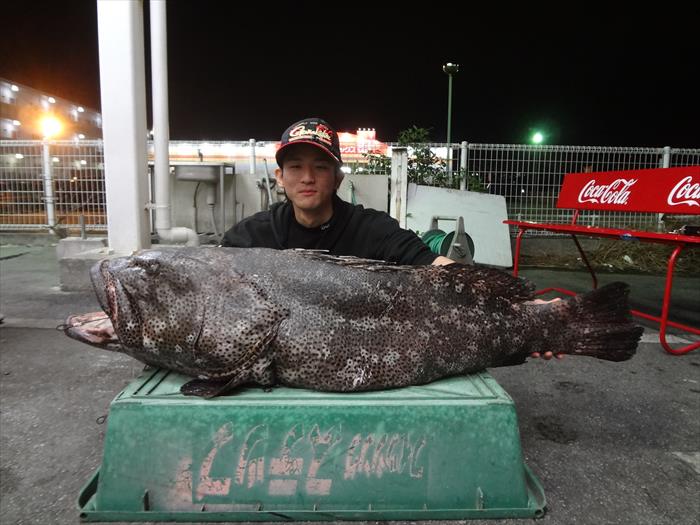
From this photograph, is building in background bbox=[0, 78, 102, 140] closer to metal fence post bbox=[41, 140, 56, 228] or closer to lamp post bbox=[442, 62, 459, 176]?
metal fence post bbox=[41, 140, 56, 228]

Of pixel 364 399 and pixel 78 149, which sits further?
pixel 78 149

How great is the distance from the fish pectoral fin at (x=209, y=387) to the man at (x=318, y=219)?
3.40 feet

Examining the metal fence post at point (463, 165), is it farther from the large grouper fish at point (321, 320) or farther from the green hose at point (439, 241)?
the large grouper fish at point (321, 320)

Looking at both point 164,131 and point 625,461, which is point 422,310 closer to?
point 625,461

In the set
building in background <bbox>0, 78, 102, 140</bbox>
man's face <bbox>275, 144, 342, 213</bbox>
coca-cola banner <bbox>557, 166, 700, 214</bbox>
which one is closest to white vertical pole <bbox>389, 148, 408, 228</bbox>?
coca-cola banner <bbox>557, 166, 700, 214</bbox>

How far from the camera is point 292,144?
2447mm

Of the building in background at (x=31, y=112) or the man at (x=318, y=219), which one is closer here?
the man at (x=318, y=219)

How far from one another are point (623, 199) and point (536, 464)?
418 centimetres

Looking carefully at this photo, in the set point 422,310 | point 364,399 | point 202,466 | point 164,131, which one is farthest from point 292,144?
point 164,131

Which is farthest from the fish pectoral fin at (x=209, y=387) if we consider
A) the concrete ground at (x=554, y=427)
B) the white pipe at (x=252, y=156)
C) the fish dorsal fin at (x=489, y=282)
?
the white pipe at (x=252, y=156)

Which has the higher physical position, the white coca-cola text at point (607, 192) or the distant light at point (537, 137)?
the distant light at point (537, 137)

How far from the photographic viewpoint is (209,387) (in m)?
1.89

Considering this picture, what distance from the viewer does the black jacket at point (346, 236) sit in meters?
2.72

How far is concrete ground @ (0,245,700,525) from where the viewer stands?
2.15 metres
